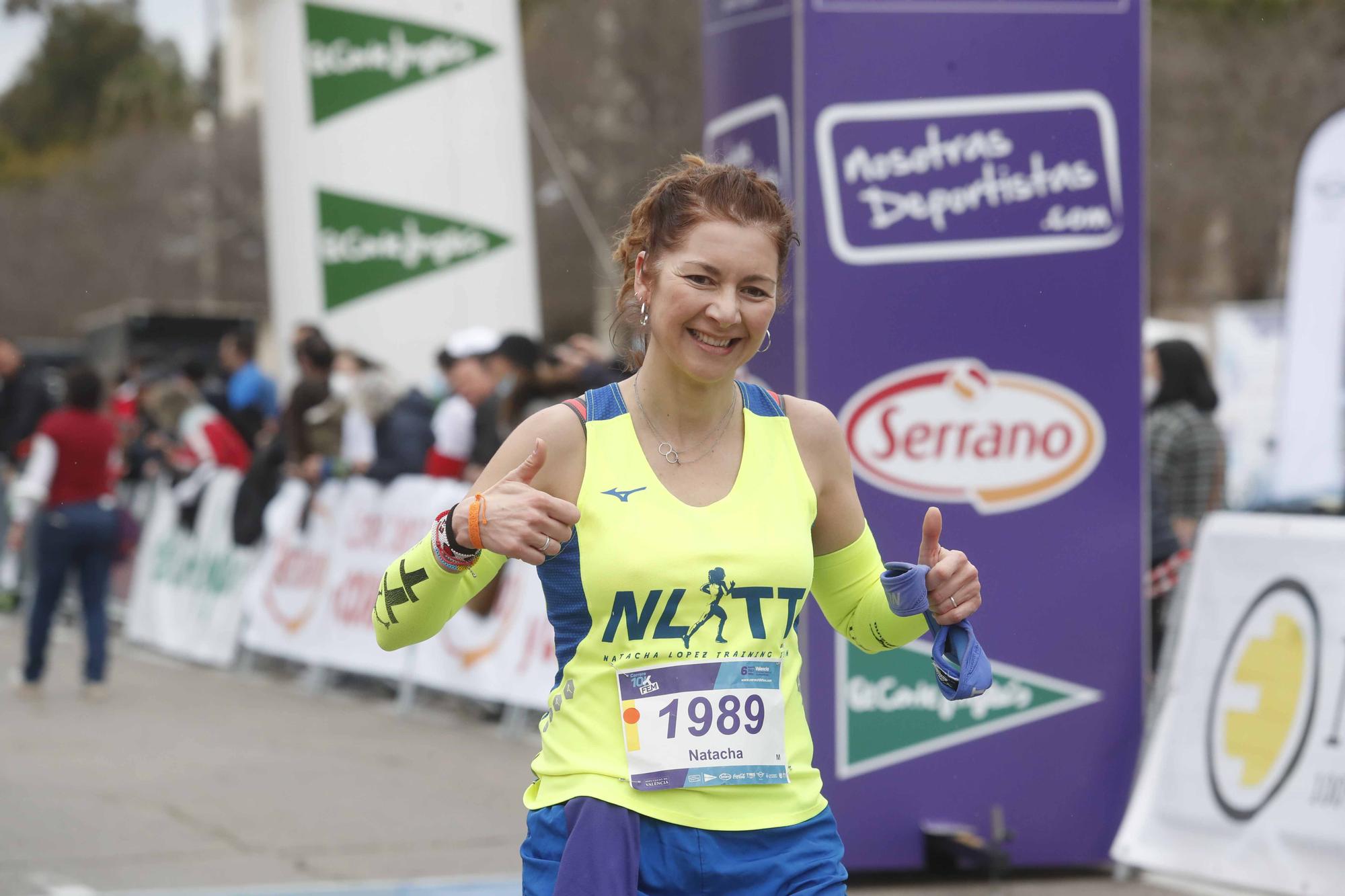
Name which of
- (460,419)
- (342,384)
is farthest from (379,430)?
(342,384)

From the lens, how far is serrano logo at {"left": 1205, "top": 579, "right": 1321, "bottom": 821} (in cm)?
572

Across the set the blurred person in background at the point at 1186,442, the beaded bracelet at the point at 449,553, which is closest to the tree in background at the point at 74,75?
the blurred person in background at the point at 1186,442

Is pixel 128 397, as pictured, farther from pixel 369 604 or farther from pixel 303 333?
pixel 369 604

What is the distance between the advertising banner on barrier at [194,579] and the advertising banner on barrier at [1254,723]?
24.3 ft

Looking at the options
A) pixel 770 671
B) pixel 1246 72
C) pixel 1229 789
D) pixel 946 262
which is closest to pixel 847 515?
pixel 770 671

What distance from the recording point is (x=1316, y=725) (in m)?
5.63

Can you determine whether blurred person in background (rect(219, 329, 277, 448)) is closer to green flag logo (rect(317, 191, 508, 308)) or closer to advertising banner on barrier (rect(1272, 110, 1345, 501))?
green flag logo (rect(317, 191, 508, 308))

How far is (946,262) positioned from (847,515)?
118 inches

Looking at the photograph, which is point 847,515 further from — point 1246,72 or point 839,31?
point 1246,72

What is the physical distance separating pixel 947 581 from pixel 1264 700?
350 cm

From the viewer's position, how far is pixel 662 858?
8.98ft

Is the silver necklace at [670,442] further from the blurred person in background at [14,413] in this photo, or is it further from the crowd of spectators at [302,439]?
the blurred person in background at [14,413]

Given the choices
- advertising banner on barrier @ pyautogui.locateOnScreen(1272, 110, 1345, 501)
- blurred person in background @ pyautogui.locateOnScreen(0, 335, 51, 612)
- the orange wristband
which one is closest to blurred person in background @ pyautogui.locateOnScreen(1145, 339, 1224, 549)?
advertising banner on barrier @ pyautogui.locateOnScreen(1272, 110, 1345, 501)

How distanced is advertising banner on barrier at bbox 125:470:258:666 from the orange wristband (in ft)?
31.7
